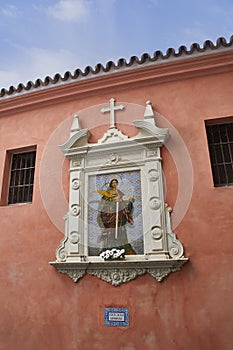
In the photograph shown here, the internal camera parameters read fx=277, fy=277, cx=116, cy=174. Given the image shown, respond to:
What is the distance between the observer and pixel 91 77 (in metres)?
4.89

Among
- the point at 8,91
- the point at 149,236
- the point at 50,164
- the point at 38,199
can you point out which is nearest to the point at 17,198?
the point at 38,199

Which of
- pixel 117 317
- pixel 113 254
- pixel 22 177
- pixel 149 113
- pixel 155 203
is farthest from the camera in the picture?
pixel 22 177

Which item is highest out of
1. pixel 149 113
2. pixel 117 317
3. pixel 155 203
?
pixel 149 113

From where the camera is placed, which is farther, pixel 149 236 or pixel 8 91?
pixel 8 91

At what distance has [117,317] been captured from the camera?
366 centimetres

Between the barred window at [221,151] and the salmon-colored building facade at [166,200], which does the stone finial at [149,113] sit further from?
the barred window at [221,151]

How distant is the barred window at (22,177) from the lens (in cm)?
490

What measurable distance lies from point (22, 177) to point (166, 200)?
2662 mm

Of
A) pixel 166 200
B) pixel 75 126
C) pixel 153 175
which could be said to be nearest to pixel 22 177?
pixel 75 126

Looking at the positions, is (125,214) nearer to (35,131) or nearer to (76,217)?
(76,217)

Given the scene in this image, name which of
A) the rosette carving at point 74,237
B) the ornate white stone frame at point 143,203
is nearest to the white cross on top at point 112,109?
the ornate white stone frame at point 143,203

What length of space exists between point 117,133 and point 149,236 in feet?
5.64

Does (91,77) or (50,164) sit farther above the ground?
(91,77)

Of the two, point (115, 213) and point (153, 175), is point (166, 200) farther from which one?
point (115, 213)
